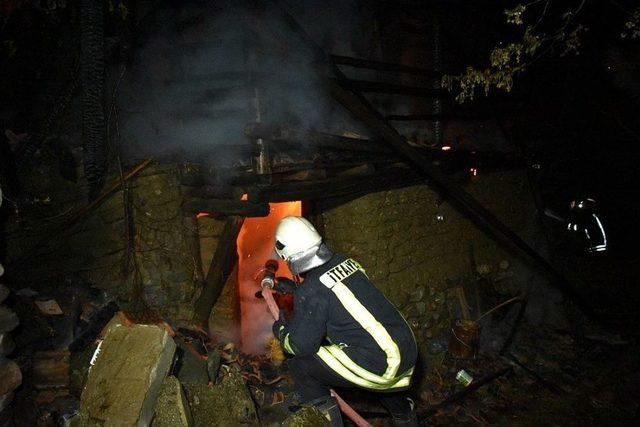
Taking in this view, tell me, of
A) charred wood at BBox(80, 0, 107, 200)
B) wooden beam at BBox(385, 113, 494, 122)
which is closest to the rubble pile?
charred wood at BBox(80, 0, 107, 200)

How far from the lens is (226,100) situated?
4133 mm

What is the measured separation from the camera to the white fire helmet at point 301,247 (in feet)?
10.6

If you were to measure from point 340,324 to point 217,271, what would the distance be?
2.45 meters

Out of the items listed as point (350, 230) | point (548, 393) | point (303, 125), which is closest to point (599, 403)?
point (548, 393)

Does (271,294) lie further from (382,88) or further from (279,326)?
(382,88)

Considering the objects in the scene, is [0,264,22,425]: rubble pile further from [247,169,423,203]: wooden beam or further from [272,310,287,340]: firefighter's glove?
[247,169,423,203]: wooden beam

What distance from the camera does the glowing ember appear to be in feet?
22.8

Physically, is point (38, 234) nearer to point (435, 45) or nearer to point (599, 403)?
point (435, 45)

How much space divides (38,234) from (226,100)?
274cm

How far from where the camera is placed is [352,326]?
3152mm

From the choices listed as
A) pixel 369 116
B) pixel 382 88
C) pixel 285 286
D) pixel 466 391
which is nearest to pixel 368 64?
pixel 382 88

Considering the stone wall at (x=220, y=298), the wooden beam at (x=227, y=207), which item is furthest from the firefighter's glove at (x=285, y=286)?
the stone wall at (x=220, y=298)

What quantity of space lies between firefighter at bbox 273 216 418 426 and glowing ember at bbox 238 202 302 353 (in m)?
3.36

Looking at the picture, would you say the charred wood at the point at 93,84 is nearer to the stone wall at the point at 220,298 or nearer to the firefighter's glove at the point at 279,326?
the stone wall at the point at 220,298
